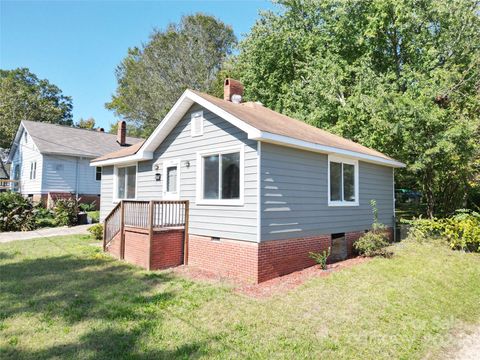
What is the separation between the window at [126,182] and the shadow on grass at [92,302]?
3.93 meters

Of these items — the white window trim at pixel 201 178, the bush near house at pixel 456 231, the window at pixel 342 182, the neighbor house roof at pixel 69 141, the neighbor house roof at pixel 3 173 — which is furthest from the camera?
the neighbor house roof at pixel 3 173

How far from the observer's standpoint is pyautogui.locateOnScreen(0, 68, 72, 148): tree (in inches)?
1439

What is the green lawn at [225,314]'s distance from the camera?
14.4 ft

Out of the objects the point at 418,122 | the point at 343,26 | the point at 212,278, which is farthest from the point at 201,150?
the point at 343,26

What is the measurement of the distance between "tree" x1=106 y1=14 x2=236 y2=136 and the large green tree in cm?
738

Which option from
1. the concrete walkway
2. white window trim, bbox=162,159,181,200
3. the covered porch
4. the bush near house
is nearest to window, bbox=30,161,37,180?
the concrete walkway

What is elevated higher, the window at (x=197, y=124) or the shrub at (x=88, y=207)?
the window at (x=197, y=124)

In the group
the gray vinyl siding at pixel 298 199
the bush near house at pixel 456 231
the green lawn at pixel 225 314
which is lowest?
the green lawn at pixel 225 314

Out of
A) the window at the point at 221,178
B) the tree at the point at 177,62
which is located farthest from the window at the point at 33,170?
the window at the point at 221,178

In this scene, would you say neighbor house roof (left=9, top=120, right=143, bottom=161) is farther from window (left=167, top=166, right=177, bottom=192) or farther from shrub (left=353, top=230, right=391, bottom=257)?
shrub (left=353, top=230, right=391, bottom=257)

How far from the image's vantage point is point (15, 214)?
1593 centimetres

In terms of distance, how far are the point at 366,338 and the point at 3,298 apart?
6.44 metres

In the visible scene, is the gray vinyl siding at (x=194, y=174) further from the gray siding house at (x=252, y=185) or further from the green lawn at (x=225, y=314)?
the green lawn at (x=225, y=314)

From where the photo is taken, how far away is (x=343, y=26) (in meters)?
19.2
